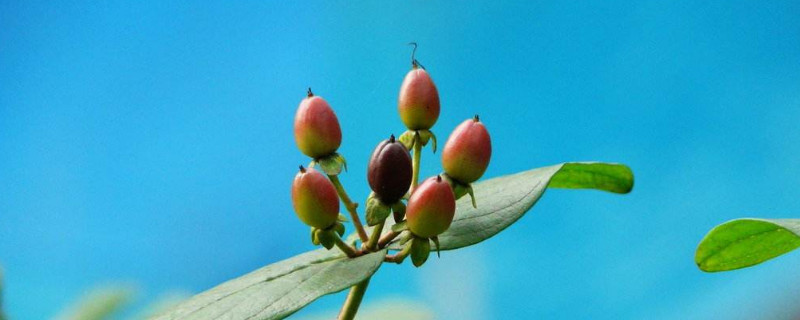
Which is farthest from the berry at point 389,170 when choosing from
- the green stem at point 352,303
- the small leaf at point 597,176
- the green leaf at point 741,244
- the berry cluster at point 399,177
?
the green leaf at point 741,244

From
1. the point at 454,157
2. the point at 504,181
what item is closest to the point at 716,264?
the point at 504,181

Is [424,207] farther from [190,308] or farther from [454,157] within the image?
[190,308]

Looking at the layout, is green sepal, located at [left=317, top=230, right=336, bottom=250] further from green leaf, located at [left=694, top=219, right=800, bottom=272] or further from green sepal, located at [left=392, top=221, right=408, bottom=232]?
green leaf, located at [left=694, top=219, right=800, bottom=272]

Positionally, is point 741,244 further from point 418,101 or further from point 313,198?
point 313,198

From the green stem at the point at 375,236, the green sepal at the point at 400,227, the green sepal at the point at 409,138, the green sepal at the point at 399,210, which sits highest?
the green sepal at the point at 409,138

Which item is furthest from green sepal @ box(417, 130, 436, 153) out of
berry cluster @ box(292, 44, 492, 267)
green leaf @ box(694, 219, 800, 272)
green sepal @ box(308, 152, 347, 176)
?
green leaf @ box(694, 219, 800, 272)

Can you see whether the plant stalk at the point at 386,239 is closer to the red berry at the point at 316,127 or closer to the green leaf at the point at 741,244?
the red berry at the point at 316,127
